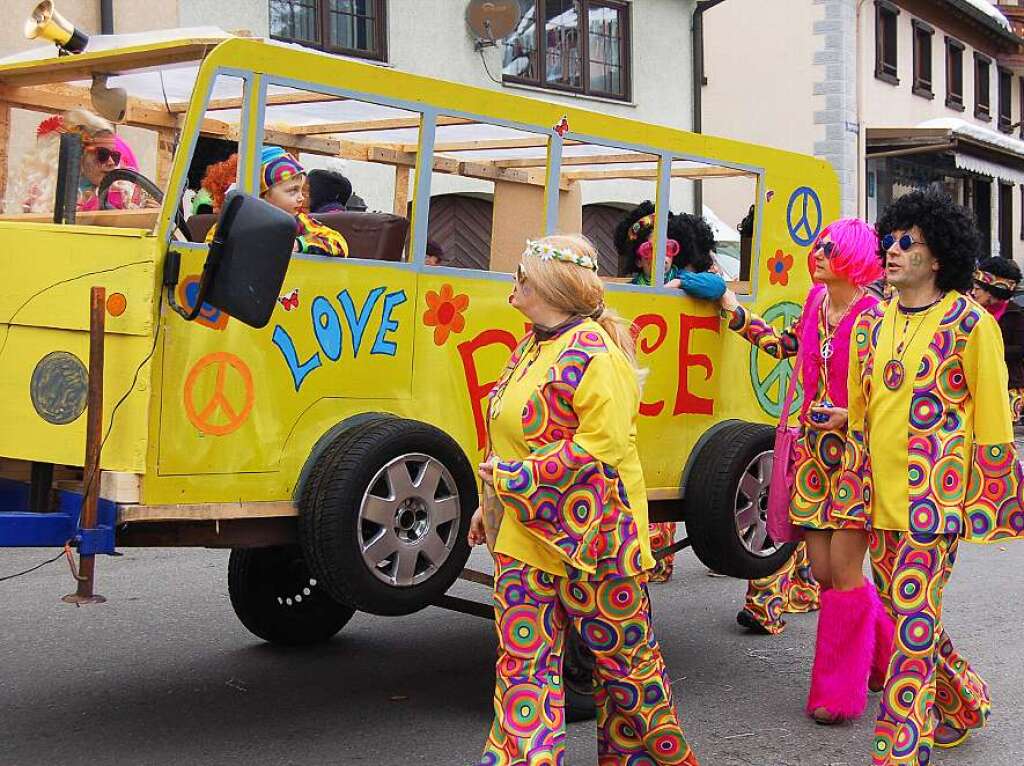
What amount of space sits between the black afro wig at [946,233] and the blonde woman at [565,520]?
1.25 meters

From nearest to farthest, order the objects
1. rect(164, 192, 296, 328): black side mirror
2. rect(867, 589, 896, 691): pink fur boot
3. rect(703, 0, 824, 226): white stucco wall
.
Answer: rect(164, 192, 296, 328): black side mirror, rect(867, 589, 896, 691): pink fur boot, rect(703, 0, 824, 226): white stucco wall

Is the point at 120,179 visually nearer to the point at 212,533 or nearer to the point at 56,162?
the point at 56,162

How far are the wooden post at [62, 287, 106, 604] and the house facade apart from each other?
2138 cm

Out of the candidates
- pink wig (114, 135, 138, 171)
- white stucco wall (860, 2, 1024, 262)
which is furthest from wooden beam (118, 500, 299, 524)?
white stucco wall (860, 2, 1024, 262)

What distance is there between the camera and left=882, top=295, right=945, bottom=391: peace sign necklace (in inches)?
191

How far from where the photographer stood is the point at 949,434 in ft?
15.6

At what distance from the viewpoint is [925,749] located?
464cm

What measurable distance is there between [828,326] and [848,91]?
21379 mm

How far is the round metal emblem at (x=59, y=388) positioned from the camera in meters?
4.55

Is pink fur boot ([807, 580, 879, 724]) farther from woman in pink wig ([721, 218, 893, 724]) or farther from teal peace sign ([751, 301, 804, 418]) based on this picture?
teal peace sign ([751, 301, 804, 418])

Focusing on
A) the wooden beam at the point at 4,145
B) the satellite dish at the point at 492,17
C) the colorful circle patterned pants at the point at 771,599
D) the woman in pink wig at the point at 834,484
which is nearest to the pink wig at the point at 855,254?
the woman in pink wig at the point at 834,484

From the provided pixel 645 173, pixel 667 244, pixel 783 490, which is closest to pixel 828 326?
pixel 783 490

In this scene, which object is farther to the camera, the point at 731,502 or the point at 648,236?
the point at 648,236

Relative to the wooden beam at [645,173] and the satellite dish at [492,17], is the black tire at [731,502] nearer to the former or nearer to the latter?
the wooden beam at [645,173]
